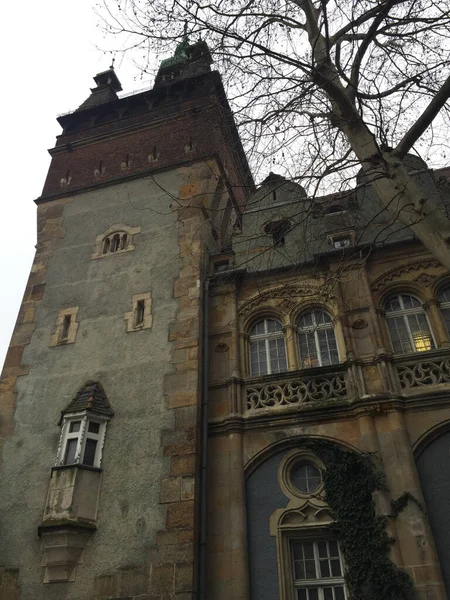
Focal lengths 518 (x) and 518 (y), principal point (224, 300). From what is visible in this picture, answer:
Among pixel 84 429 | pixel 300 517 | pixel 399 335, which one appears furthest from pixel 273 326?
pixel 84 429

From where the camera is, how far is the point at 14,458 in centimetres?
1148

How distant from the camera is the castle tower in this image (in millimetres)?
9742

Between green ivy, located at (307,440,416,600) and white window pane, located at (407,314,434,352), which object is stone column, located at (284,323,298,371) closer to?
green ivy, located at (307,440,416,600)

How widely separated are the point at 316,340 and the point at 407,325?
6.75ft

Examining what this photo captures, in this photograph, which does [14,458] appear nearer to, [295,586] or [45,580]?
[45,580]

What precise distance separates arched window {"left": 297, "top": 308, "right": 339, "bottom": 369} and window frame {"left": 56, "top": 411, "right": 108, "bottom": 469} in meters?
4.70

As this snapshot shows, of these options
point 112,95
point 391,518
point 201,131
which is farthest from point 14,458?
point 112,95

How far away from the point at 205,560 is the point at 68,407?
4.46m

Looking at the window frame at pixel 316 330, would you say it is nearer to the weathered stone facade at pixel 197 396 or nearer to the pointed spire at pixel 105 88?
the weathered stone facade at pixel 197 396

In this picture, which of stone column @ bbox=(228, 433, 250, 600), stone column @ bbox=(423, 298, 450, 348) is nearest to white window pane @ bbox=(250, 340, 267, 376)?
stone column @ bbox=(228, 433, 250, 600)

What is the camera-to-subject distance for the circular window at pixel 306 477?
1013 cm

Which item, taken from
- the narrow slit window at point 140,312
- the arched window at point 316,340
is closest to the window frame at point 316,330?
the arched window at point 316,340

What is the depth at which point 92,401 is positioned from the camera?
11391 millimetres

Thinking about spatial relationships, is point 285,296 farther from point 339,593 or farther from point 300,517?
point 339,593
